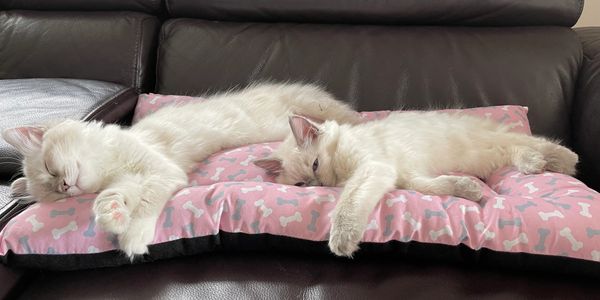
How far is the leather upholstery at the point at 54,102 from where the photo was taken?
1.93 m

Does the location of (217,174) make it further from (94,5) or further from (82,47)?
(94,5)

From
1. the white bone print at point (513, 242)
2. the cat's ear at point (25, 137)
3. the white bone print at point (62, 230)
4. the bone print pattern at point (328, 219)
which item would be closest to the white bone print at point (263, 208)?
the bone print pattern at point (328, 219)

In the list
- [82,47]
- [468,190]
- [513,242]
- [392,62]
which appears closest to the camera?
[513,242]

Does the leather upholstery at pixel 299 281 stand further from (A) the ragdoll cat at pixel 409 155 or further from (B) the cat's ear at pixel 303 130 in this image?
(B) the cat's ear at pixel 303 130

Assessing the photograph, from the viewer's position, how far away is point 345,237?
1218mm

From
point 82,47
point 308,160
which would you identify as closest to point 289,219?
point 308,160

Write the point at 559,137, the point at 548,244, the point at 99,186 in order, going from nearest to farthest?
the point at 548,244, the point at 99,186, the point at 559,137

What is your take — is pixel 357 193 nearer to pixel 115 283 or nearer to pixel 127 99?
pixel 115 283

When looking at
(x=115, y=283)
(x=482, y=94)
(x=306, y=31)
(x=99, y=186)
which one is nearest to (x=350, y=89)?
(x=306, y=31)

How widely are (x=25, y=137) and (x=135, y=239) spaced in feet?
1.73

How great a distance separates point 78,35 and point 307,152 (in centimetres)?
159

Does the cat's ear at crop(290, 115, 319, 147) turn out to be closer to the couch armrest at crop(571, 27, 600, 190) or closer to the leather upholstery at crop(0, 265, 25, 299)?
the leather upholstery at crop(0, 265, 25, 299)

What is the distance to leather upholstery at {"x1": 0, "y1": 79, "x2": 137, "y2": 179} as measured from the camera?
193 centimetres

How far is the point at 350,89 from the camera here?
228 centimetres
